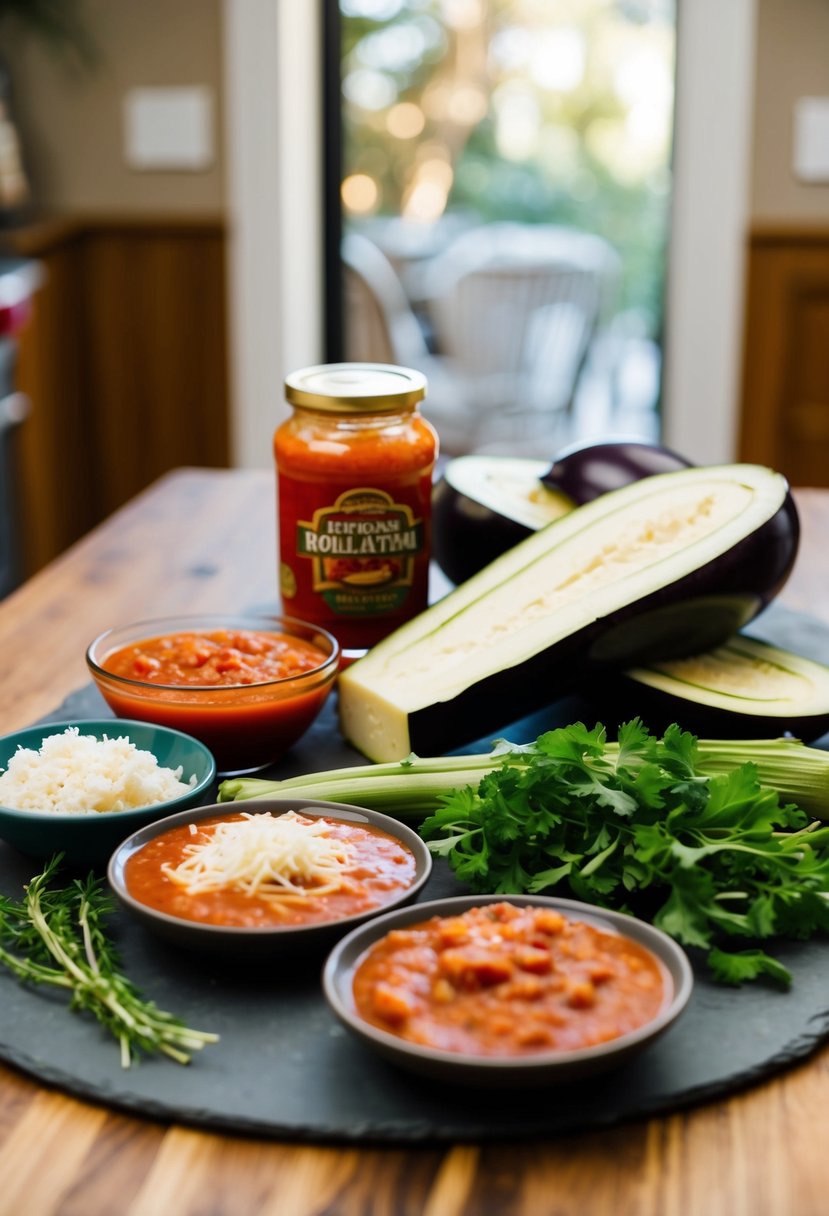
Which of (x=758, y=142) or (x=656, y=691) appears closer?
(x=656, y=691)

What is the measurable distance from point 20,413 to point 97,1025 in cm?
309

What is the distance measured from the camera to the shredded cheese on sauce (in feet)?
3.40

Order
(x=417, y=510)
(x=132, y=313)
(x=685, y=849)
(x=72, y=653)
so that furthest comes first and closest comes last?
(x=132, y=313), (x=72, y=653), (x=417, y=510), (x=685, y=849)

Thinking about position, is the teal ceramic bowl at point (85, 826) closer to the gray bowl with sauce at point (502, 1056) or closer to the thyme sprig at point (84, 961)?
the thyme sprig at point (84, 961)

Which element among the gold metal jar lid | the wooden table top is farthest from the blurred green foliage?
the wooden table top

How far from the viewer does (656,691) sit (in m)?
1.48

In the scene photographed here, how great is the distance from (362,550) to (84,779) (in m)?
0.49

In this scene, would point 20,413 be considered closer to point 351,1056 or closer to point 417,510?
point 417,510

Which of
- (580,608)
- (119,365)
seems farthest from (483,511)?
(119,365)

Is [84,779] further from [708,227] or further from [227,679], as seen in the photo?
[708,227]

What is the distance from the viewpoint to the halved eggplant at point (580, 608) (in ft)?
4.74

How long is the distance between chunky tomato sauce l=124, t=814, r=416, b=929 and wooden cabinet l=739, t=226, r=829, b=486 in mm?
3279

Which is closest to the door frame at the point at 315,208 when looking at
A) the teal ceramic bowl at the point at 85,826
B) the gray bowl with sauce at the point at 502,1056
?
the teal ceramic bowl at the point at 85,826

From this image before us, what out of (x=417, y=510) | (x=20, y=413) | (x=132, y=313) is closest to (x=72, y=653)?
(x=417, y=510)
